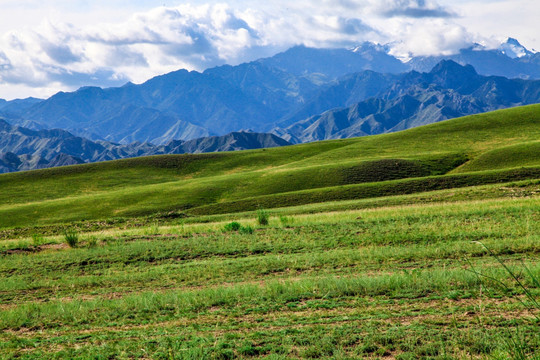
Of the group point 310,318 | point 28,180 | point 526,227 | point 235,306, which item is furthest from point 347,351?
point 28,180

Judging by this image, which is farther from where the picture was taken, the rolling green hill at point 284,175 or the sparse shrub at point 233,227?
the rolling green hill at point 284,175

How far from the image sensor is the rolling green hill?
6006 cm

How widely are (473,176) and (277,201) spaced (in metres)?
27.4

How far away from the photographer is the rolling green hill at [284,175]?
60.1 m

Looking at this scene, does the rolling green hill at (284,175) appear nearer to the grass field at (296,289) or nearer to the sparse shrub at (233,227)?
the grass field at (296,289)

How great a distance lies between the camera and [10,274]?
20750mm

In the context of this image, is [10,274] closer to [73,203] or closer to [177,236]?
[177,236]

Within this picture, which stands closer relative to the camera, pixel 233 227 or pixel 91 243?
pixel 91 243

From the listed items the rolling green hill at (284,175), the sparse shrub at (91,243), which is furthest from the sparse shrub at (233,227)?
the rolling green hill at (284,175)

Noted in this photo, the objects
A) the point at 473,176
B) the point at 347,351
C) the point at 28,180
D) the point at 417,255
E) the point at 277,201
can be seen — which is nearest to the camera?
the point at 347,351

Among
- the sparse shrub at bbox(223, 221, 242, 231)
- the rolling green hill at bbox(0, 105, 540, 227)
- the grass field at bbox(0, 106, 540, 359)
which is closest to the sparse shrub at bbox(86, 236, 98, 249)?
the grass field at bbox(0, 106, 540, 359)

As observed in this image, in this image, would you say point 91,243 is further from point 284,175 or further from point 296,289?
point 284,175

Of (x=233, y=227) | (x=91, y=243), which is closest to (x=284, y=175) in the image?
(x=233, y=227)

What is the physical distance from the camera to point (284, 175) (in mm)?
78500
